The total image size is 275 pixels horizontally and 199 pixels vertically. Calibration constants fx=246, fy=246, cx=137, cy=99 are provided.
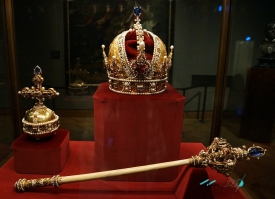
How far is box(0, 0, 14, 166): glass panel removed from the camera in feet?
5.05

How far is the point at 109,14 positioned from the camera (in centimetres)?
150

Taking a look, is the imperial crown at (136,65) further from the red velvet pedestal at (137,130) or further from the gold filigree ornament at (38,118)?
the gold filigree ornament at (38,118)

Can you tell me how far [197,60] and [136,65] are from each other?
0.68 metres

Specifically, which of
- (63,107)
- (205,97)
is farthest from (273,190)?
(63,107)

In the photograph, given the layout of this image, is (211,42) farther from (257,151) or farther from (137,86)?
(257,151)

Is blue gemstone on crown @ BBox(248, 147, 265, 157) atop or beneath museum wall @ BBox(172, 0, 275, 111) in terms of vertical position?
beneath

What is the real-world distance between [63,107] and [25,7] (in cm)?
65

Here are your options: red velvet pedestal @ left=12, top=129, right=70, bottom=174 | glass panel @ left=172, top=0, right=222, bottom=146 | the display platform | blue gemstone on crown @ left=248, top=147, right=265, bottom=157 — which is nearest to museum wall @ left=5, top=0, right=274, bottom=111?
glass panel @ left=172, top=0, right=222, bottom=146

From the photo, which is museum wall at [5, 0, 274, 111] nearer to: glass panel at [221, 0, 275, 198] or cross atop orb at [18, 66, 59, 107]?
glass panel at [221, 0, 275, 198]

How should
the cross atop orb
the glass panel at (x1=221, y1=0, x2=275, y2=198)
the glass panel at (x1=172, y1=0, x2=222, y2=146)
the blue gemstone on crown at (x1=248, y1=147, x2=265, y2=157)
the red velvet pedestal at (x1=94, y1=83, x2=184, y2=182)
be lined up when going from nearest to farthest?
the blue gemstone on crown at (x1=248, y1=147, x2=265, y2=157)
the red velvet pedestal at (x1=94, y1=83, x2=184, y2=182)
the cross atop orb
the glass panel at (x1=221, y1=0, x2=275, y2=198)
the glass panel at (x1=172, y1=0, x2=222, y2=146)

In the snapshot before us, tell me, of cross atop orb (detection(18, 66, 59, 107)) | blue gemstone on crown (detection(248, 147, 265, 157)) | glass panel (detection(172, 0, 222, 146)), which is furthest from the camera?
glass panel (detection(172, 0, 222, 146))

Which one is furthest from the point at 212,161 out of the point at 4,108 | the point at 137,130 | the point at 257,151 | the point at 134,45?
the point at 4,108

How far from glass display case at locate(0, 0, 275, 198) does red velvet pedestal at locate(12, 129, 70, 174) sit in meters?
0.09

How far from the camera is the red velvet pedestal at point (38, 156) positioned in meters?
1.12
